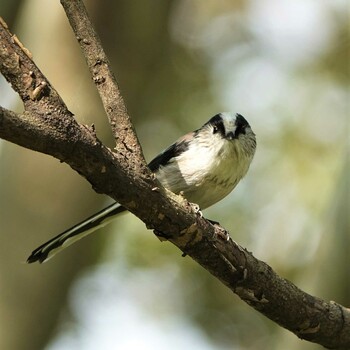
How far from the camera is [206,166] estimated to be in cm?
513

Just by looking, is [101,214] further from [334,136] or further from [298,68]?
[298,68]

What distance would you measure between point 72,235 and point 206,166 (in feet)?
3.38

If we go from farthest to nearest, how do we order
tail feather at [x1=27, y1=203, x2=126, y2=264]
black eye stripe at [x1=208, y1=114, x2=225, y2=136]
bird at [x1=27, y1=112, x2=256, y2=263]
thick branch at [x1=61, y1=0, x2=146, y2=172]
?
black eye stripe at [x1=208, y1=114, x2=225, y2=136]
bird at [x1=27, y1=112, x2=256, y2=263]
tail feather at [x1=27, y1=203, x2=126, y2=264]
thick branch at [x1=61, y1=0, x2=146, y2=172]

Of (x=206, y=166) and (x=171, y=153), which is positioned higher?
(x=171, y=153)

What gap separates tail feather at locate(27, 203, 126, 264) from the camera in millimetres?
4418

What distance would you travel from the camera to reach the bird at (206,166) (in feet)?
16.8

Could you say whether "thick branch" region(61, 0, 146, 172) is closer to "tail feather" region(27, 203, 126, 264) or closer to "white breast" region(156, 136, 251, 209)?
"tail feather" region(27, 203, 126, 264)

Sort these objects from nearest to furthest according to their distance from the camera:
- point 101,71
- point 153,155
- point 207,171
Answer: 1. point 101,71
2. point 207,171
3. point 153,155

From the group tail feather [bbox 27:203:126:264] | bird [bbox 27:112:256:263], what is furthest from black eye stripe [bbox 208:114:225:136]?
tail feather [bbox 27:203:126:264]

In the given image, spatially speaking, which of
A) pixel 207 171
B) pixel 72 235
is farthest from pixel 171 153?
pixel 72 235

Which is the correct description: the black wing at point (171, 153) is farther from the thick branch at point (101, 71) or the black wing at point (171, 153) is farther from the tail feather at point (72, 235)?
the thick branch at point (101, 71)

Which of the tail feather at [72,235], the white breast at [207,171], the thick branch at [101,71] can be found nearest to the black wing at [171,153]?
the white breast at [207,171]

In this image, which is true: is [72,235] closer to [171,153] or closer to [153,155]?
[171,153]

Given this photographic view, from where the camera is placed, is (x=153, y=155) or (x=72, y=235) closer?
(x=72, y=235)
